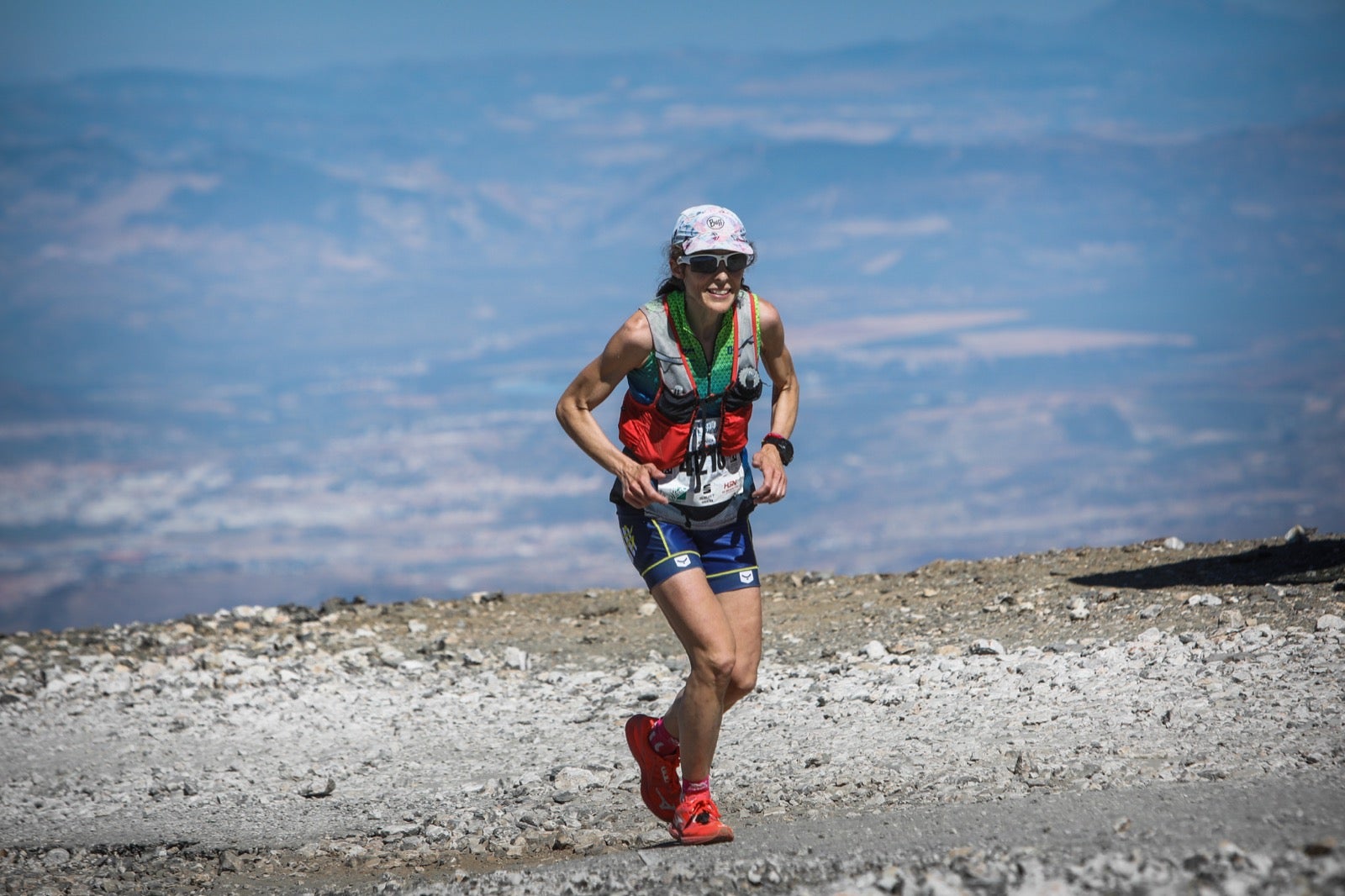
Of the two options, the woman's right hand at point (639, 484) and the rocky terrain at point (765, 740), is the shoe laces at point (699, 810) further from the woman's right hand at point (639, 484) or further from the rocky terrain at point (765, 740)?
the woman's right hand at point (639, 484)

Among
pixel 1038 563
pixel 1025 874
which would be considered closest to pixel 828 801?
pixel 1025 874

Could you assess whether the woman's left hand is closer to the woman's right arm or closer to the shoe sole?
the woman's right arm

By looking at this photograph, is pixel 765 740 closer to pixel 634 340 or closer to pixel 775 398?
pixel 775 398

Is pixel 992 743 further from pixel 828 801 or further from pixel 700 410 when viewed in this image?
pixel 700 410

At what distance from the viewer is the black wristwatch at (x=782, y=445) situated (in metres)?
6.71

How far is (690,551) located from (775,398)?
44.8 inches

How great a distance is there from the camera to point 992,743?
8.30 m

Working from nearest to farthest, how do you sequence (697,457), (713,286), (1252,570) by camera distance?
(713,286) < (697,457) < (1252,570)

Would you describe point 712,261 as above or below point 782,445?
above

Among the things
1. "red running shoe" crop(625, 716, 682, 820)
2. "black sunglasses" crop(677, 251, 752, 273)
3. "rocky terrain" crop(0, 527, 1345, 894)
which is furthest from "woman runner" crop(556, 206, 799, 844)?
"rocky terrain" crop(0, 527, 1345, 894)

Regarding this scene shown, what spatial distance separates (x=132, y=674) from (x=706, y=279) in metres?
9.30

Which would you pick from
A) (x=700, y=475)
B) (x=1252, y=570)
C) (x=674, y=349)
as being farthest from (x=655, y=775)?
(x=1252, y=570)

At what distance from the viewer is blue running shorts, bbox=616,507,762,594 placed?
6.25 metres

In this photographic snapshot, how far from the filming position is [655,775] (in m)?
6.86
